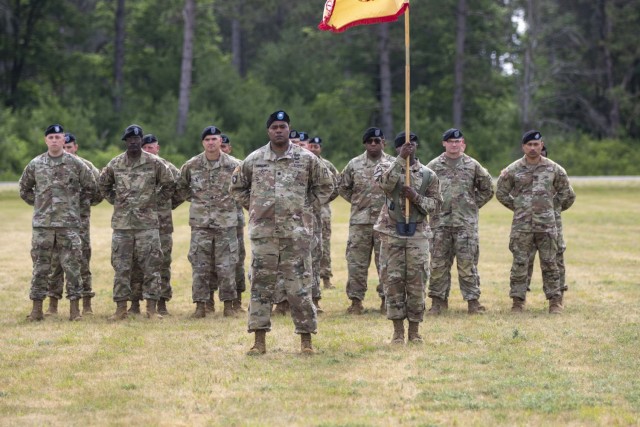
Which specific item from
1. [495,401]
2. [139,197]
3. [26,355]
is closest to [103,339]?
[26,355]

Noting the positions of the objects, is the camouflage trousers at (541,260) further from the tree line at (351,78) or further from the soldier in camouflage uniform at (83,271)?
the tree line at (351,78)

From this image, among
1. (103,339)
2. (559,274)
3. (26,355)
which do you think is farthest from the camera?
(559,274)

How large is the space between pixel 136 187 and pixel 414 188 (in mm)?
3842

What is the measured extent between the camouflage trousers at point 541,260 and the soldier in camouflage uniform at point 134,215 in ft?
14.7

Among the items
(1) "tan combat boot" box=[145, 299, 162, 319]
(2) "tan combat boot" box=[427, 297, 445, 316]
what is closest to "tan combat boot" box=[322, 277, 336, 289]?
(2) "tan combat boot" box=[427, 297, 445, 316]

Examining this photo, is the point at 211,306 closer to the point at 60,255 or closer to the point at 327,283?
the point at 60,255

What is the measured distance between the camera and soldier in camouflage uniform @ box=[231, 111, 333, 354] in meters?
11.0

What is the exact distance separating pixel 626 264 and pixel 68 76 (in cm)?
3929

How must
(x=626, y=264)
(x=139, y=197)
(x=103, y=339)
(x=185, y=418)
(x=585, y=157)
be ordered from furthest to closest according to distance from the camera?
(x=585, y=157) < (x=626, y=264) < (x=139, y=197) < (x=103, y=339) < (x=185, y=418)

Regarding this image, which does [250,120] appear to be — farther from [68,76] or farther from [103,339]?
[103,339]

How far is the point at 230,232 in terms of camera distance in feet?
46.3

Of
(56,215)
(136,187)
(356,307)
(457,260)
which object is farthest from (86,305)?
(457,260)

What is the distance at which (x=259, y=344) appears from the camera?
11.1 m

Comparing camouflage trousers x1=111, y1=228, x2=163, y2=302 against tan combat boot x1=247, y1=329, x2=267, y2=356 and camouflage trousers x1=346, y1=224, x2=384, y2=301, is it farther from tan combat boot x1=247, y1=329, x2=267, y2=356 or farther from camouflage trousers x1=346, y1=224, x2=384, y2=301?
tan combat boot x1=247, y1=329, x2=267, y2=356
